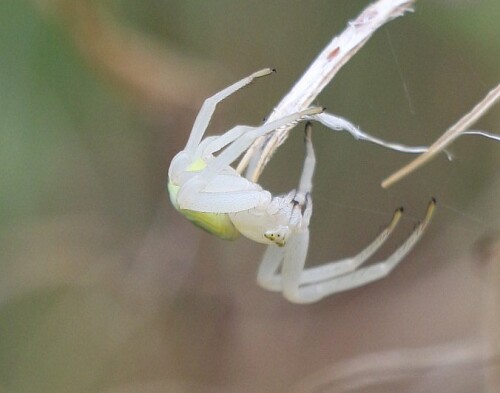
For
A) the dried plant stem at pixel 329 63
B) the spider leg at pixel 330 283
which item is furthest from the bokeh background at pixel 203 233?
the dried plant stem at pixel 329 63

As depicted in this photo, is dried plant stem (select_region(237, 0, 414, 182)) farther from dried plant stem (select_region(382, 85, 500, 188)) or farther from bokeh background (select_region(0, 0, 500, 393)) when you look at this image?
bokeh background (select_region(0, 0, 500, 393))

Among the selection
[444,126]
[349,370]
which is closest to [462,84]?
[444,126]

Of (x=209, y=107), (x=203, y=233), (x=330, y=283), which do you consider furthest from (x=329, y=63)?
(x=203, y=233)

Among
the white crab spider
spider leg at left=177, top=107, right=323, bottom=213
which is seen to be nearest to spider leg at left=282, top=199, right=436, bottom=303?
the white crab spider

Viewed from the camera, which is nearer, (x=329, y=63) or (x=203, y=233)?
(x=329, y=63)

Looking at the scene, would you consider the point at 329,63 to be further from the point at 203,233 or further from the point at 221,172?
the point at 203,233

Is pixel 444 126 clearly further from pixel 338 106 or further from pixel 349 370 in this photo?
pixel 349 370
